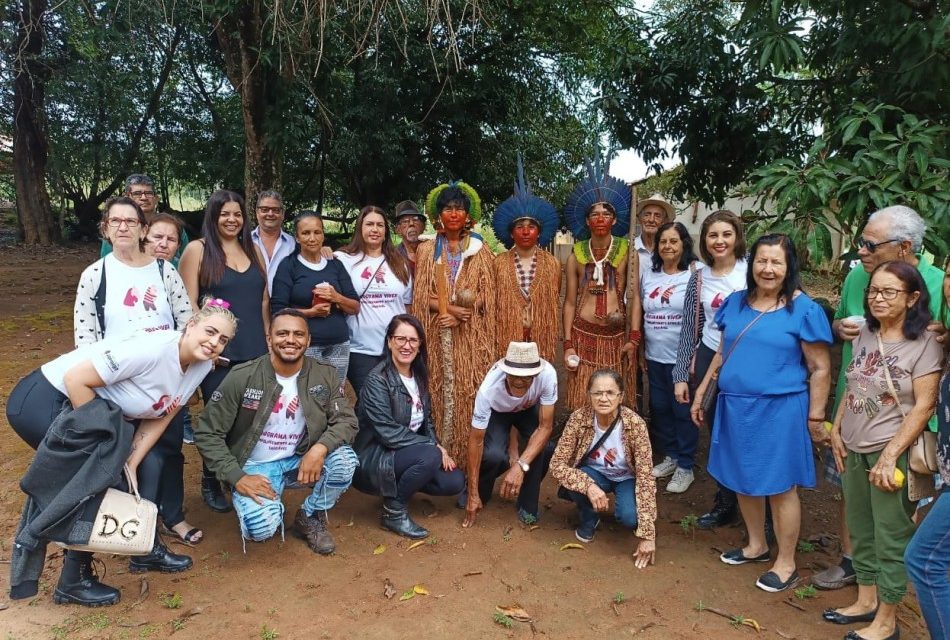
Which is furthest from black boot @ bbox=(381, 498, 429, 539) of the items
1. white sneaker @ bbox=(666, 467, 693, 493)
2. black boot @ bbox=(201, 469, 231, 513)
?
white sneaker @ bbox=(666, 467, 693, 493)

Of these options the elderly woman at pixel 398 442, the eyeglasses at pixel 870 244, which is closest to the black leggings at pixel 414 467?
the elderly woman at pixel 398 442

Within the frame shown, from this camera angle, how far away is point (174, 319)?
320 cm

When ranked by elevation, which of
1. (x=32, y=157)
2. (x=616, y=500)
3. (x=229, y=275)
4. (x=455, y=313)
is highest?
(x=32, y=157)

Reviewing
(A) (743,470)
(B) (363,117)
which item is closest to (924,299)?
(A) (743,470)

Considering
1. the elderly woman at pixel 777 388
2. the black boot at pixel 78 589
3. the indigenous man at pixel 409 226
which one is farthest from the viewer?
the indigenous man at pixel 409 226

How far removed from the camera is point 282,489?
3221 mm

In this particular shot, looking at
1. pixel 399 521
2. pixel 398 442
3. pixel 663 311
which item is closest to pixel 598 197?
pixel 663 311

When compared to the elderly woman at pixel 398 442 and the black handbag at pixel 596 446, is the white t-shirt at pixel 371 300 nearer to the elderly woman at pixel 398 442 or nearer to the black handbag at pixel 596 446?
the elderly woman at pixel 398 442

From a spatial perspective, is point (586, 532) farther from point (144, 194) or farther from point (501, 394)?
point (144, 194)

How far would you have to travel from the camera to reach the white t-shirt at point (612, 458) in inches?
133

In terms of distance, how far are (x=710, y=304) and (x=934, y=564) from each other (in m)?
1.63

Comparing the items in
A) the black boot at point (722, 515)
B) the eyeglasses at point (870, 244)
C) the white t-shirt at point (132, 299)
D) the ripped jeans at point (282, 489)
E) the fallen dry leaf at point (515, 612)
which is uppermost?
the eyeglasses at point (870, 244)

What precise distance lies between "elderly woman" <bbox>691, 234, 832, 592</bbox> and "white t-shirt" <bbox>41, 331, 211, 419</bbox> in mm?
2391

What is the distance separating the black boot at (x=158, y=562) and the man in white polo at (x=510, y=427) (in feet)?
4.60
